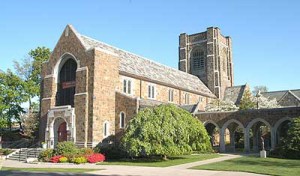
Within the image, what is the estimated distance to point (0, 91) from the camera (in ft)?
138

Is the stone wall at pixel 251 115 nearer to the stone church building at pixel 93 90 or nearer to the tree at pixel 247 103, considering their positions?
the stone church building at pixel 93 90

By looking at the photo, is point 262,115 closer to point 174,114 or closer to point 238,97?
point 174,114

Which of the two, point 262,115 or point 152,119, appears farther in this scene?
point 262,115

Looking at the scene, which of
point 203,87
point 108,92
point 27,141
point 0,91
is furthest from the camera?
point 203,87

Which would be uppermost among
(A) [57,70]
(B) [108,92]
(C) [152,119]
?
(A) [57,70]

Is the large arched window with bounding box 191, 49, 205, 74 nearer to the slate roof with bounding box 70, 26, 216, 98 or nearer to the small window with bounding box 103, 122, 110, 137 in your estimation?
the slate roof with bounding box 70, 26, 216, 98

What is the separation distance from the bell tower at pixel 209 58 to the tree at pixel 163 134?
2948cm

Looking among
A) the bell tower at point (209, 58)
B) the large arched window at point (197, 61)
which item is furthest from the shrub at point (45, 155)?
the large arched window at point (197, 61)

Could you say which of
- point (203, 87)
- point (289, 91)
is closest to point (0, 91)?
point (203, 87)

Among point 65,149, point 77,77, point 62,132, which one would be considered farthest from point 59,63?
point 65,149

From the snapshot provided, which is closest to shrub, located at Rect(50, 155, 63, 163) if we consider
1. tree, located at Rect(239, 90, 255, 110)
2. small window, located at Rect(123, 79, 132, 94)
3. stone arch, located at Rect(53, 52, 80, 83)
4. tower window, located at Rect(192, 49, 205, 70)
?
small window, located at Rect(123, 79, 132, 94)

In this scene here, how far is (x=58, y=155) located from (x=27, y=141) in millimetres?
13202

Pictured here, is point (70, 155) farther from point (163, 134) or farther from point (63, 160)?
point (163, 134)

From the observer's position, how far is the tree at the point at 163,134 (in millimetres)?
26266
